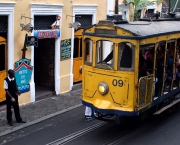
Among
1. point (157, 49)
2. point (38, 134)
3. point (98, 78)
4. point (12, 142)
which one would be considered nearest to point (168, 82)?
point (157, 49)

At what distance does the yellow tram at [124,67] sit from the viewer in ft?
27.9

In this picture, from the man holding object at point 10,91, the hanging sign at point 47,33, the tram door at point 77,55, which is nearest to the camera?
the man holding object at point 10,91

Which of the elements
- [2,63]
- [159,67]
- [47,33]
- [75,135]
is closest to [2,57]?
[2,63]

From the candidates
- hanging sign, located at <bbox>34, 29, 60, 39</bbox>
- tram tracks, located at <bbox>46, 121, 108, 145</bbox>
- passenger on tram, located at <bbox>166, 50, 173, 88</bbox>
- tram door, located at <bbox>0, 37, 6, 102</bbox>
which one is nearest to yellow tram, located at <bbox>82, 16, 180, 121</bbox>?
passenger on tram, located at <bbox>166, 50, 173, 88</bbox>

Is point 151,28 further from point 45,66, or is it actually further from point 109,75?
point 45,66

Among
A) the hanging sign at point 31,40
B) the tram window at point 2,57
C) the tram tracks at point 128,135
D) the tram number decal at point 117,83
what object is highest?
the hanging sign at point 31,40

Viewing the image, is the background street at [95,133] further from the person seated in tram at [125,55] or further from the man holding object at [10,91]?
the person seated in tram at [125,55]

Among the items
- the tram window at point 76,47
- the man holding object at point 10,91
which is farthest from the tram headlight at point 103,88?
the tram window at point 76,47

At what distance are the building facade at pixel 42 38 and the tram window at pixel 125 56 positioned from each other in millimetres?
3927

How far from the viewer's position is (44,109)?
11.7 m

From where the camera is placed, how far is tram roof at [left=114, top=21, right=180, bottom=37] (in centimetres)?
862

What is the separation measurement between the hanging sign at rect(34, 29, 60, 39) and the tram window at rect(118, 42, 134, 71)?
443 cm

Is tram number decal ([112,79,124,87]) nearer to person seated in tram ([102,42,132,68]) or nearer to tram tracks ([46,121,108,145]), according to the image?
person seated in tram ([102,42,132,68])

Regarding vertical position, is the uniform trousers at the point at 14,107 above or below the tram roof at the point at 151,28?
below
